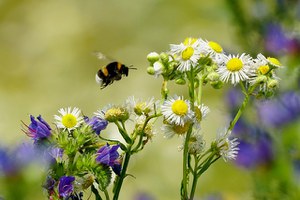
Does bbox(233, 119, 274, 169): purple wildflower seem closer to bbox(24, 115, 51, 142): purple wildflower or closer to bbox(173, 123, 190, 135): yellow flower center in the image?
bbox(173, 123, 190, 135): yellow flower center

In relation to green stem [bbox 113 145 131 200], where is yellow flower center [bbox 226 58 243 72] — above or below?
above

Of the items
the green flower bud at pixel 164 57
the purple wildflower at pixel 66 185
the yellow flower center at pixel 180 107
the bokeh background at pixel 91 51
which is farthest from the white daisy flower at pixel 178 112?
the bokeh background at pixel 91 51

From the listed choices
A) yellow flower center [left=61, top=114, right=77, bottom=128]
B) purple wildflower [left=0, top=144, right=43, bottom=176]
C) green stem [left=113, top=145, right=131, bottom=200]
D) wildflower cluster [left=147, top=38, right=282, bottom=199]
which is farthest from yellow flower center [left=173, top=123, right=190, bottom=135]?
purple wildflower [left=0, top=144, right=43, bottom=176]

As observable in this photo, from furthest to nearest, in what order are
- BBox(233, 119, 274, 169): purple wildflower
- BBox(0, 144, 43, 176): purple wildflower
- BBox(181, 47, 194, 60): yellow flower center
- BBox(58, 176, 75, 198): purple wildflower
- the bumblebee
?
the bumblebee, BBox(181, 47, 194, 60): yellow flower center, BBox(58, 176, 75, 198): purple wildflower, BBox(233, 119, 274, 169): purple wildflower, BBox(0, 144, 43, 176): purple wildflower

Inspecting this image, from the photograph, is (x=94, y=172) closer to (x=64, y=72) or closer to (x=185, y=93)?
(x=185, y=93)

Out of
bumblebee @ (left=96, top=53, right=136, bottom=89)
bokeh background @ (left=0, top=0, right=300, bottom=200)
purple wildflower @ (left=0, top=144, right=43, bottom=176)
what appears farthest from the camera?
bokeh background @ (left=0, top=0, right=300, bottom=200)
